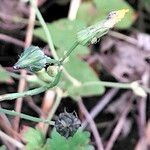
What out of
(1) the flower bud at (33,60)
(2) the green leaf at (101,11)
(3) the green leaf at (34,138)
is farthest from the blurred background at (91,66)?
(1) the flower bud at (33,60)

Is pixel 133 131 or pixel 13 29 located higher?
pixel 13 29

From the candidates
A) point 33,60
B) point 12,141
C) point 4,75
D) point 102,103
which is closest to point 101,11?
point 102,103

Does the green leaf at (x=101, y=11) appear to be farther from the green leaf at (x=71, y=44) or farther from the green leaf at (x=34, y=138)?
the green leaf at (x=34, y=138)

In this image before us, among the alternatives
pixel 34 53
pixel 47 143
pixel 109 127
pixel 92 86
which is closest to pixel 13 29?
pixel 92 86

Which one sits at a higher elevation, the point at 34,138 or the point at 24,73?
the point at 24,73

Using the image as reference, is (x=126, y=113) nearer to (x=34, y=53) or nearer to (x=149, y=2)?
(x=149, y=2)

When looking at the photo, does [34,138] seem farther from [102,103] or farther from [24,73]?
[102,103]
